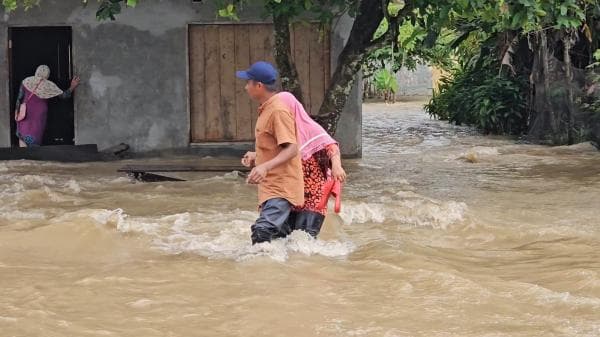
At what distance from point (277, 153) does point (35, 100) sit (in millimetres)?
7781

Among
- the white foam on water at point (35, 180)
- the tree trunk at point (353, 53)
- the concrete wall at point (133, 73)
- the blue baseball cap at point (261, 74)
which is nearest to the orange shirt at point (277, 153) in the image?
the blue baseball cap at point (261, 74)

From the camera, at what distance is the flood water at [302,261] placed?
500 cm

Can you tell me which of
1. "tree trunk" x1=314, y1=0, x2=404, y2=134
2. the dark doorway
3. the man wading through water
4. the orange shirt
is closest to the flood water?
the man wading through water

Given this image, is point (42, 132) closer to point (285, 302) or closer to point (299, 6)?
point (299, 6)

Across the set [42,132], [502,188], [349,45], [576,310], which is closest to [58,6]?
[42,132]

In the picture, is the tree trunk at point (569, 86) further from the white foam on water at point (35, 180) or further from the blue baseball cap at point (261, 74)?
the blue baseball cap at point (261, 74)

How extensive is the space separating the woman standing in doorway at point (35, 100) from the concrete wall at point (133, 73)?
0.28m

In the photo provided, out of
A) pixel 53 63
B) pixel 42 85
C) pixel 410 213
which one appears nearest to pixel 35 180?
pixel 42 85

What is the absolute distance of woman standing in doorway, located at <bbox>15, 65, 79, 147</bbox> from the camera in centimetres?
1273

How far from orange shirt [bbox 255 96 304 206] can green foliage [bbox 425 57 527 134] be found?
468 inches

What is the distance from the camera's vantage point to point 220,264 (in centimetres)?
627

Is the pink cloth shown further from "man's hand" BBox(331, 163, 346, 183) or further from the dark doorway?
the dark doorway

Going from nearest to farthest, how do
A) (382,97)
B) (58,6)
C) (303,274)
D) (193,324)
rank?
1. (193,324)
2. (303,274)
3. (58,6)
4. (382,97)

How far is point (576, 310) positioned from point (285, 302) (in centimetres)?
167
